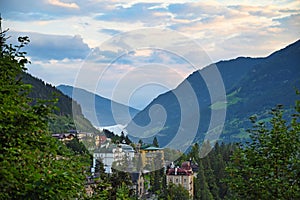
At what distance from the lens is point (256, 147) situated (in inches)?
564

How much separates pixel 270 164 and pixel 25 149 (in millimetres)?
7511

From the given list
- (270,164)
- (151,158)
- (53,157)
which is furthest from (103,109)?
(53,157)

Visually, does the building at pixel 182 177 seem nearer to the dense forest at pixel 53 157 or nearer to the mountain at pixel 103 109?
the mountain at pixel 103 109

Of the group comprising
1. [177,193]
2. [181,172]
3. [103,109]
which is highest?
[103,109]

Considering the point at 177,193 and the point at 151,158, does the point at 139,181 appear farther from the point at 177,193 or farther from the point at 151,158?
the point at 151,158

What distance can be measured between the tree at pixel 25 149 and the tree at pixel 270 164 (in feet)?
17.6

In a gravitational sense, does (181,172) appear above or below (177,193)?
above

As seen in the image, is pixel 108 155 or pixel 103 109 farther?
pixel 103 109

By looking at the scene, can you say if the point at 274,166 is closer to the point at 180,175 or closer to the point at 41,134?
the point at 41,134

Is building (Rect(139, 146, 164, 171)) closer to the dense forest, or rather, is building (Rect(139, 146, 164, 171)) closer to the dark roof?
the dark roof

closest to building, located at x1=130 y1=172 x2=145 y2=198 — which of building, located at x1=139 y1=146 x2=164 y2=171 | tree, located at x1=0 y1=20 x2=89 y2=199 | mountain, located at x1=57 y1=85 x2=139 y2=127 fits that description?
building, located at x1=139 y1=146 x2=164 y2=171

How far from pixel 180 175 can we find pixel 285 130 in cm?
4575

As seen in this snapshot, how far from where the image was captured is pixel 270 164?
1357 cm

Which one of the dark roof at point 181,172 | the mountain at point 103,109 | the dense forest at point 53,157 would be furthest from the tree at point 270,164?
the dark roof at point 181,172
